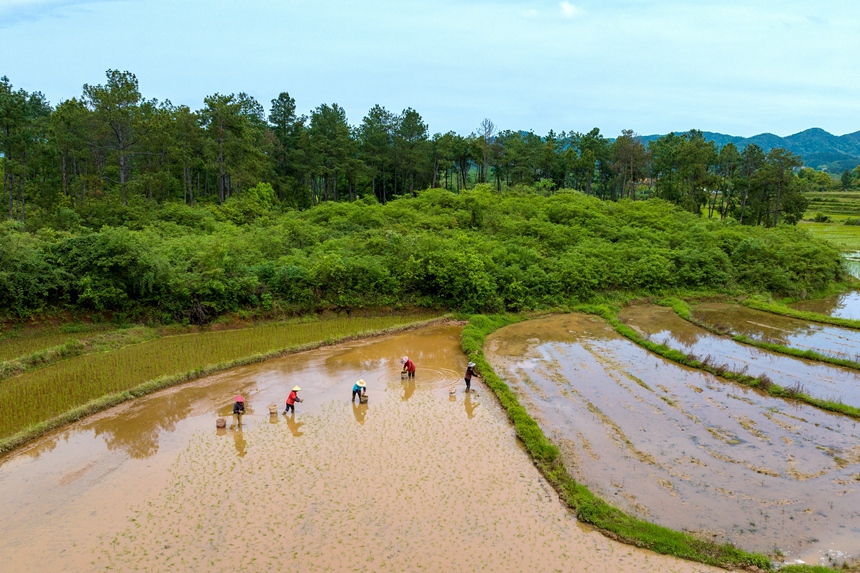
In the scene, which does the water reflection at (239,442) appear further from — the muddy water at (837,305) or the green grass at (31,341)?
the muddy water at (837,305)

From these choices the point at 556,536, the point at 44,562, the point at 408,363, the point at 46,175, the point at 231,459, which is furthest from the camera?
the point at 46,175

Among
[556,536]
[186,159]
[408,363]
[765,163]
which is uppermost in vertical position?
[186,159]

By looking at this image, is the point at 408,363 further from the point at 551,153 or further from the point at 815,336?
the point at 551,153

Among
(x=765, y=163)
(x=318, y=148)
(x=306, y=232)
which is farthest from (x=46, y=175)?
(x=765, y=163)

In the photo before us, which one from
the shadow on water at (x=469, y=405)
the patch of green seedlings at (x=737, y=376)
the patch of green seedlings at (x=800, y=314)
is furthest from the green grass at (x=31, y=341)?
the patch of green seedlings at (x=800, y=314)

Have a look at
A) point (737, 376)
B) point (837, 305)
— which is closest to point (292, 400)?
point (737, 376)
